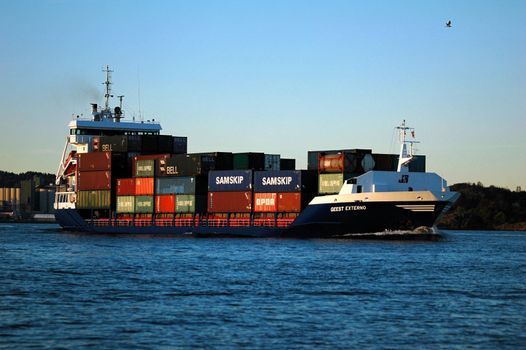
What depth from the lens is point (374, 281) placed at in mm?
44312

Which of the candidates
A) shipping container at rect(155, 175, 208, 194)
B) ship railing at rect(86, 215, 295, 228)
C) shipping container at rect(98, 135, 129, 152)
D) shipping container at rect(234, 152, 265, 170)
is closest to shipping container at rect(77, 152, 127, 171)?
shipping container at rect(98, 135, 129, 152)

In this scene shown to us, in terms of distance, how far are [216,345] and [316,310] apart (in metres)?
7.52

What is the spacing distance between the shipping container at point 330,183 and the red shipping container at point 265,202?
4.88 m

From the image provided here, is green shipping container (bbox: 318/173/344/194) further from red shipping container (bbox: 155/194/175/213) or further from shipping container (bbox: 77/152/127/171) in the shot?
shipping container (bbox: 77/152/127/171)

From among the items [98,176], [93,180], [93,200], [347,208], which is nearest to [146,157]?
[98,176]

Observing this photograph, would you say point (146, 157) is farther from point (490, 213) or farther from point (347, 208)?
point (490, 213)

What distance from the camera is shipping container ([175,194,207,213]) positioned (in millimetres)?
87312

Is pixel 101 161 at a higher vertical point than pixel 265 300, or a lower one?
higher

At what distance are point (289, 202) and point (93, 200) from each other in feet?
89.5

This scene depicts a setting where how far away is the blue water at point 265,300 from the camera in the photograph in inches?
1147

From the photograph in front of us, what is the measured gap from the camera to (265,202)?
8112 cm

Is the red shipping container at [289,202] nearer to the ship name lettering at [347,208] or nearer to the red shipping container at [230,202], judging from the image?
the red shipping container at [230,202]

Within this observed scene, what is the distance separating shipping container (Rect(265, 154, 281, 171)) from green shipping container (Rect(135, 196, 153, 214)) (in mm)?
12712

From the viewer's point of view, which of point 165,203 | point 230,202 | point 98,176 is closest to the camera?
point 230,202
